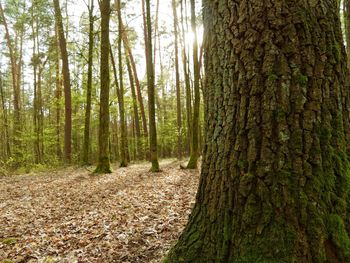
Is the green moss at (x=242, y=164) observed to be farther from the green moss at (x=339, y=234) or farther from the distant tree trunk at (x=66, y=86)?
the distant tree trunk at (x=66, y=86)

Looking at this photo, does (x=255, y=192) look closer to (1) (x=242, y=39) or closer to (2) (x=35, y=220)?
(1) (x=242, y=39)

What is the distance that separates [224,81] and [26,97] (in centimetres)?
3890

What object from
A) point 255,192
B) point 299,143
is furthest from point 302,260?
point 299,143

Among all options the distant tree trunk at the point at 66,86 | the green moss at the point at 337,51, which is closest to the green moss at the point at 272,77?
the green moss at the point at 337,51

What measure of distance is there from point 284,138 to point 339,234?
0.66 meters

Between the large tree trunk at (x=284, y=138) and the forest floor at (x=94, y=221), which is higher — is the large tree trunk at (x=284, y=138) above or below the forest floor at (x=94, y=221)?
above

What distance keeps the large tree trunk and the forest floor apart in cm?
178

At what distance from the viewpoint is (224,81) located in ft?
6.56

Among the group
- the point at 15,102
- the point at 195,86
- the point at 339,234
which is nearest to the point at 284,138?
the point at 339,234

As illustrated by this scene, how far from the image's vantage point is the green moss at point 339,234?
1704 millimetres

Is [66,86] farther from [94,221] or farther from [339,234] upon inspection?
[339,234]

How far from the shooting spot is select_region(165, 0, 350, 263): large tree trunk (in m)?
1.72

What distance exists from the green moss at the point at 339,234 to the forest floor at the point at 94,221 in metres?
2.06

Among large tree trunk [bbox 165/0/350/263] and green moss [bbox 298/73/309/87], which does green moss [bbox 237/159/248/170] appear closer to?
large tree trunk [bbox 165/0/350/263]
